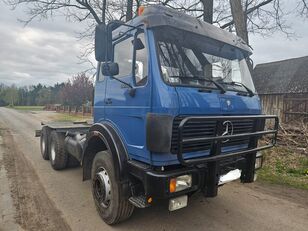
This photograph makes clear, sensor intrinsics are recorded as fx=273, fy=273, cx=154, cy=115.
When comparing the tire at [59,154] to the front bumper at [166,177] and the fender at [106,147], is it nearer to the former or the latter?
the fender at [106,147]

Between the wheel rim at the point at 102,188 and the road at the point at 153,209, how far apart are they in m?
0.29

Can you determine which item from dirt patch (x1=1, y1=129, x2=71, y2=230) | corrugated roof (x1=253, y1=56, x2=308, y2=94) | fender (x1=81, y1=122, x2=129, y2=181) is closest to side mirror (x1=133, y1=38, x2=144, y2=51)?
fender (x1=81, y1=122, x2=129, y2=181)

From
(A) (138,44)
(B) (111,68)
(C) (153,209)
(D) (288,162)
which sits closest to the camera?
(A) (138,44)

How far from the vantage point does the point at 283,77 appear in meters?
23.9

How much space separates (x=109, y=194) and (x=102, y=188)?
0.17 metres

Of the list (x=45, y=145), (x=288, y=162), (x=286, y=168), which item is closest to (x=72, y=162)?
(x=45, y=145)

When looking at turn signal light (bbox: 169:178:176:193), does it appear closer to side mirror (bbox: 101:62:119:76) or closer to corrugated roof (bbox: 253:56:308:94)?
side mirror (bbox: 101:62:119:76)

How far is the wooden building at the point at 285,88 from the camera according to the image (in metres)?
19.3

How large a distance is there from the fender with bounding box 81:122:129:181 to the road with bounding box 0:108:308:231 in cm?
74

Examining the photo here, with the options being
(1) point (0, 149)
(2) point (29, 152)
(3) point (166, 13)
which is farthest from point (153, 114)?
(1) point (0, 149)

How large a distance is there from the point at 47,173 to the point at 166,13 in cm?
474

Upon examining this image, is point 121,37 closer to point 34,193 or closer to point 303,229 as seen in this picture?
point 34,193

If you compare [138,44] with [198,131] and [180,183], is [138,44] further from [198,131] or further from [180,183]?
[180,183]

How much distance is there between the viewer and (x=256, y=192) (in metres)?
5.14
